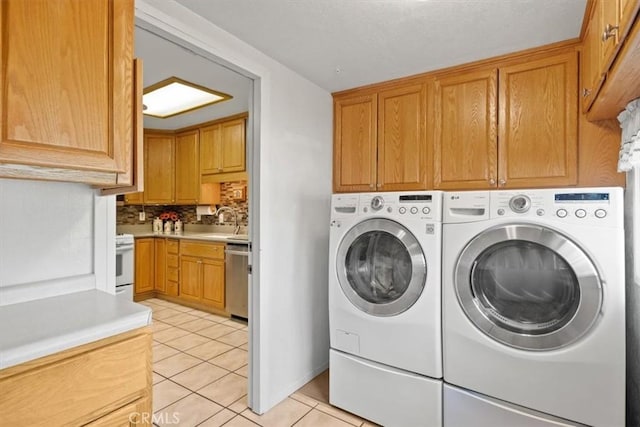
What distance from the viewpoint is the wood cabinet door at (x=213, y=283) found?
12.7 feet

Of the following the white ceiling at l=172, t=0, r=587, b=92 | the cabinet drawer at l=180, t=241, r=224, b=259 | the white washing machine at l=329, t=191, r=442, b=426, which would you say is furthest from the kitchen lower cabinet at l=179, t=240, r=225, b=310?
the white ceiling at l=172, t=0, r=587, b=92

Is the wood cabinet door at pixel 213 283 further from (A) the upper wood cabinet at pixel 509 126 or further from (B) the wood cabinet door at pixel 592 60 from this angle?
(B) the wood cabinet door at pixel 592 60

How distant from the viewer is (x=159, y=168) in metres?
4.64

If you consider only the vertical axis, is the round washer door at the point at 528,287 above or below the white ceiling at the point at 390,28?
below

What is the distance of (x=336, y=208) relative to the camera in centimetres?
213

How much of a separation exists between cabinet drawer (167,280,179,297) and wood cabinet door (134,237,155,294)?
31 centimetres

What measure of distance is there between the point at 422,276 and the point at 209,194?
11.2ft

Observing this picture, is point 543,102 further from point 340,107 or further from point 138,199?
point 138,199

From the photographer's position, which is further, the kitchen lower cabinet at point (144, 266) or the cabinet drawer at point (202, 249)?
the kitchen lower cabinet at point (144, 266)

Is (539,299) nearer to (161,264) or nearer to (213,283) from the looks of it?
(213,283)

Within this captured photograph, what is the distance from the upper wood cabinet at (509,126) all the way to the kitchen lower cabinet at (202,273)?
2717mm

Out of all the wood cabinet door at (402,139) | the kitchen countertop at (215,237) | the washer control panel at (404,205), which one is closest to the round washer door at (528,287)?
the washer control panel at (404,205)

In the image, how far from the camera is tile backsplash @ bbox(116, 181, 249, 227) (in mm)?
4376

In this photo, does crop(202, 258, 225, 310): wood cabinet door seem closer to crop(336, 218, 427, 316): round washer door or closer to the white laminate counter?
crop(336, 218, 427, 316): round washer door
